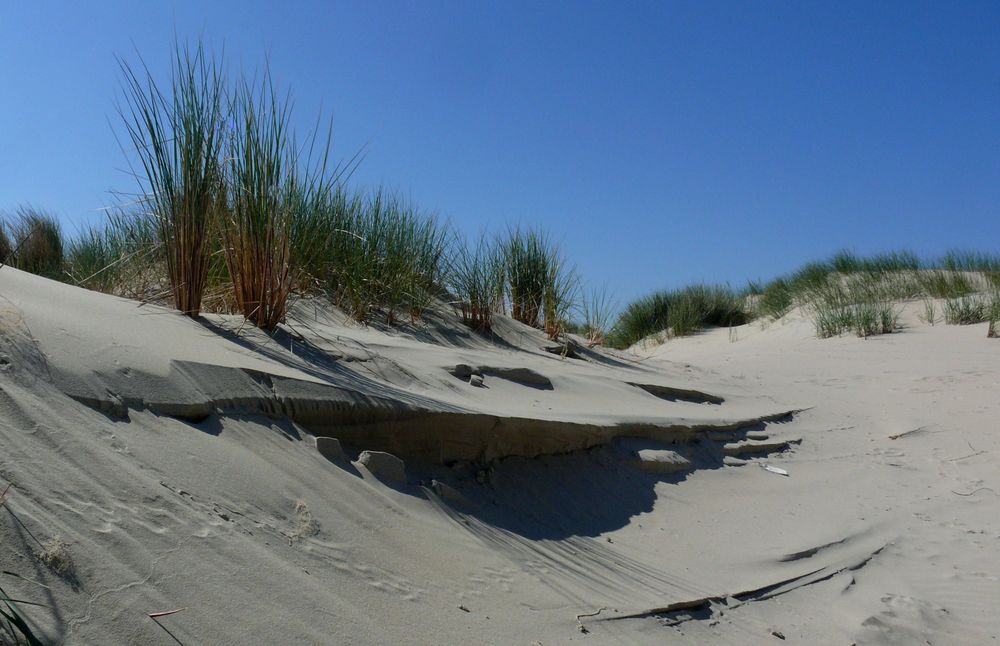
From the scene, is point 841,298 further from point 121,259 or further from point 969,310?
point 121,259

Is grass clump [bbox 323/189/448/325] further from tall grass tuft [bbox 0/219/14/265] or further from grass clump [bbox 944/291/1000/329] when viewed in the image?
grass clump [bbox 944/291/1000/329]

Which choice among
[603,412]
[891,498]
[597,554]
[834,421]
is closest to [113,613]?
[597,554]

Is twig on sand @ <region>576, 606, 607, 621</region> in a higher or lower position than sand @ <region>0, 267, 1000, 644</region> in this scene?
lower

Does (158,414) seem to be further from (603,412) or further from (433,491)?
(603,412)

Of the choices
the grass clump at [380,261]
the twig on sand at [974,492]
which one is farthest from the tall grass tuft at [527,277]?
the twig on sand at [974,492]

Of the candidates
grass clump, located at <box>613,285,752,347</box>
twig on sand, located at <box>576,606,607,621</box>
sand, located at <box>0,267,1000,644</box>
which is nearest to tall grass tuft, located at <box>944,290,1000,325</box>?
grass clump, located at <box>613,285,752,347</box>

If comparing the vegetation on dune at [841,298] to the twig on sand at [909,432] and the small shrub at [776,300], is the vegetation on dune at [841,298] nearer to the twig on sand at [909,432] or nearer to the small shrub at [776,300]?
the small shrub at [776,300]

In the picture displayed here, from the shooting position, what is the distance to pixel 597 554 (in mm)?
2928

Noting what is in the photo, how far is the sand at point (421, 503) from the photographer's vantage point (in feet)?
5.77

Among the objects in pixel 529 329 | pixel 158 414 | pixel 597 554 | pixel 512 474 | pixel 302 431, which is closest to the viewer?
pixel 158 414

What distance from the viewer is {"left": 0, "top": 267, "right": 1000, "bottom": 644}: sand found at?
5.77 feet

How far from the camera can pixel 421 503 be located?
8.79 feet

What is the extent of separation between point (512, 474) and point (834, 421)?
3.48 meters

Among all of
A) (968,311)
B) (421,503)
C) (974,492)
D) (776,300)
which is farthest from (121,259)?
(776,300)
